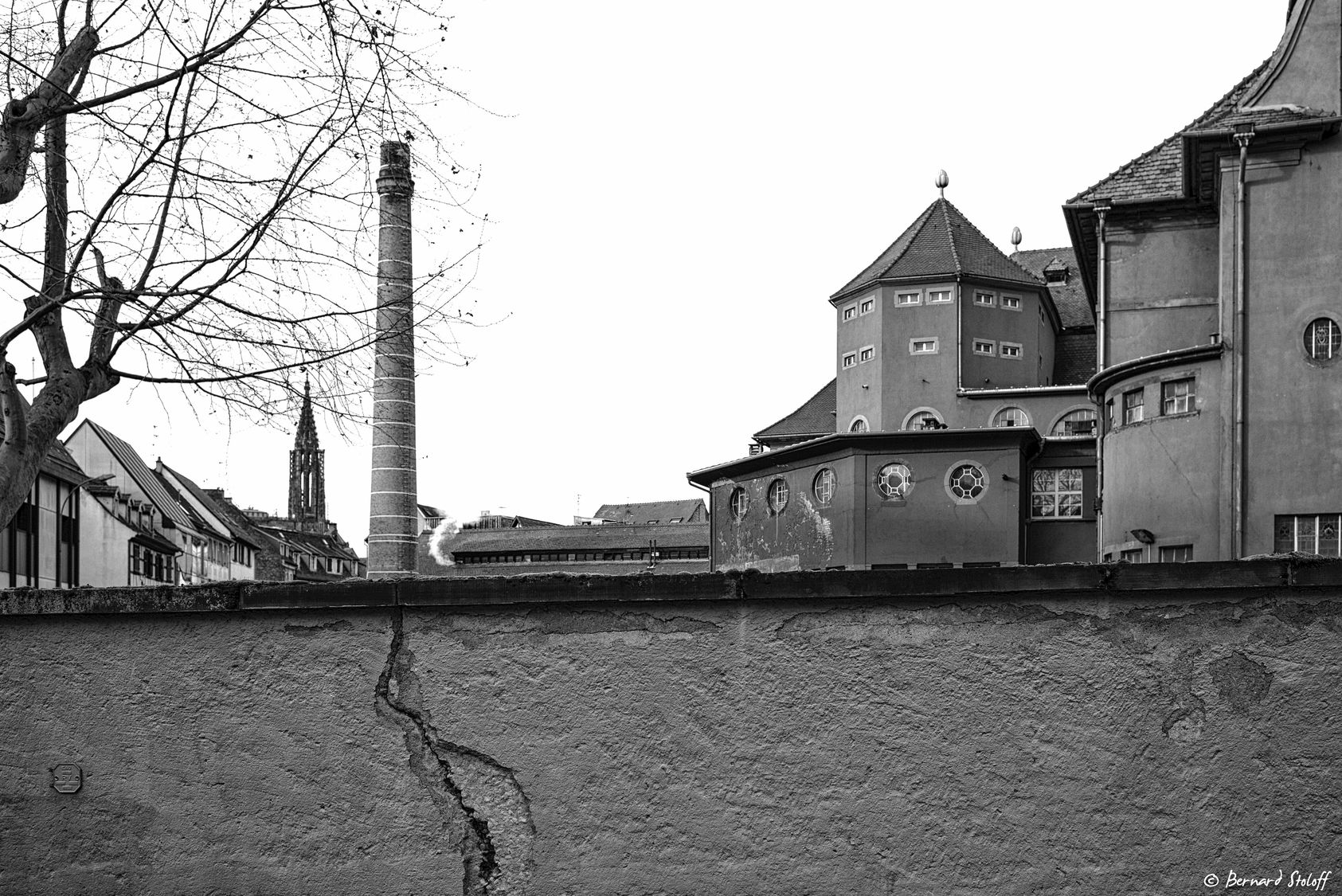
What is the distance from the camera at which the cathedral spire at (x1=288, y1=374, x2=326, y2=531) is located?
13438cm

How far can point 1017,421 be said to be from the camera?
5394 centimetres

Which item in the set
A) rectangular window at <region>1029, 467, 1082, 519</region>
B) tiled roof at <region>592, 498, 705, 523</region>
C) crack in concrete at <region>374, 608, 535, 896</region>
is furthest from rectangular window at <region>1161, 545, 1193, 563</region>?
tiled roof at <region>592, 498, 705, 523</region>

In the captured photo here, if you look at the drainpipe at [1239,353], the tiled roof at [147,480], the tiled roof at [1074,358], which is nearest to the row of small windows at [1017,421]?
the tiled roof at [1074,358]

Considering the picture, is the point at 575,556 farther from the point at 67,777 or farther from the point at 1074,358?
the point at 67,777

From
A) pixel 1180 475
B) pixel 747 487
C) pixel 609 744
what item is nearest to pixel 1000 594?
pixel 609 744

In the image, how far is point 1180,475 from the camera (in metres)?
30.6

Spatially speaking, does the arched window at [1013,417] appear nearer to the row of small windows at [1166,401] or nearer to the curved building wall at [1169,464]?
the row of small windows at [1166,401]

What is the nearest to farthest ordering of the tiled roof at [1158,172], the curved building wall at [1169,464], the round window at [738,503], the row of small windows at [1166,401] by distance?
the curved building wall at [1169,464]
the row of small windows at [1166,401]
the tiled roof at [1158,172]
the round window at [738,503]

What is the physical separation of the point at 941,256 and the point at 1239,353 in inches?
1067

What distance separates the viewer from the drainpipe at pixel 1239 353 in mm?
29203

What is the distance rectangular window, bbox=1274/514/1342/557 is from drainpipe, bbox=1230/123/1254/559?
75 cm

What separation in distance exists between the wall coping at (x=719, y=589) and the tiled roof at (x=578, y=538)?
84.8 metres

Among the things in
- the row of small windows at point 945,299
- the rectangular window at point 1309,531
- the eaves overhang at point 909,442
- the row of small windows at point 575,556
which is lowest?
the row of small windows at point 575,556

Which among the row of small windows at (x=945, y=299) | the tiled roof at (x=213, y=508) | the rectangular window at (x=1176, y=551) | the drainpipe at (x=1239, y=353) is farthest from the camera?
the tiled roof at (x=213, y=508)
